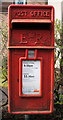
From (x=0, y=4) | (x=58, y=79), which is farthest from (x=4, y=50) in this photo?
(x=0, y=4)

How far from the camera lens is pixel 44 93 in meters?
3.19

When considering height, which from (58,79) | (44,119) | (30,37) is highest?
(30,37)

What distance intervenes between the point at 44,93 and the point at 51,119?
1.55 meters

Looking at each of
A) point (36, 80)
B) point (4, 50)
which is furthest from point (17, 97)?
point (4, 50)

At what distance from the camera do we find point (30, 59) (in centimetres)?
310

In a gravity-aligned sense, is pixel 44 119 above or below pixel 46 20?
below

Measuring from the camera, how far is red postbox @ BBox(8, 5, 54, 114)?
306 cm

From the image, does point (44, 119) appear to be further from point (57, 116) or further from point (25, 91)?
point (25, 91)

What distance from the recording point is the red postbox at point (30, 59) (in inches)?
120

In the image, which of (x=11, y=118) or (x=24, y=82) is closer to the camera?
(x=24, y=82)

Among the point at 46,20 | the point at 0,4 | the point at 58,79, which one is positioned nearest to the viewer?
the point at 46,20

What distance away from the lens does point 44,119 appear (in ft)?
15.0

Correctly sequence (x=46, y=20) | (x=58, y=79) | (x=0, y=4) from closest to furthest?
1. (x=46, y=20)
2. (x=58, y=79)
3. (x=0, y=4)

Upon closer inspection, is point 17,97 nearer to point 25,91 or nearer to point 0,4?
point 25,91
